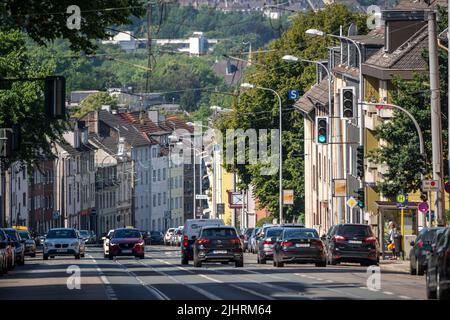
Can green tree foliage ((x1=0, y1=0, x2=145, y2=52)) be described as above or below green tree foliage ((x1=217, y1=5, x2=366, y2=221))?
below

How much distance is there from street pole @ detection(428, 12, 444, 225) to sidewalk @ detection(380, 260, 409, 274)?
263 centimetres

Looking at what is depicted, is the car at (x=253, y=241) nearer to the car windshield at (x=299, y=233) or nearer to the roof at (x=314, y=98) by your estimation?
the roof at (x=314, y=98)

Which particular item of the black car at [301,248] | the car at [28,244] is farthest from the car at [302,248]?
the car at [28,244]

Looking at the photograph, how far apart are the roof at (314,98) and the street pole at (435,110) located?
41.1 meters

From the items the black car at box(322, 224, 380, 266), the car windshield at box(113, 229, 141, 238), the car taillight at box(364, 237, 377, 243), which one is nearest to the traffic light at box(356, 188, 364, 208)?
the black car at box(322, 224, 380, 266)

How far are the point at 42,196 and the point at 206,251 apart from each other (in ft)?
309

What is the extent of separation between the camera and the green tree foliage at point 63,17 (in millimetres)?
40625

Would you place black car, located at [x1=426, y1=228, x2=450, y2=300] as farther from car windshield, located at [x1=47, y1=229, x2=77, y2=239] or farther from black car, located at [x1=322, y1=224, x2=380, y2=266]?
car windshield, located at [x1=47, y1=229, x2=77, y2=239]

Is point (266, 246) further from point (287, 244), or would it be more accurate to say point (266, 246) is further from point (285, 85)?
point (285, 85)

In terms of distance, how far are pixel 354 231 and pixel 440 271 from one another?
28.4 metres

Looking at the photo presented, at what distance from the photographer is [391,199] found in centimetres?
7488

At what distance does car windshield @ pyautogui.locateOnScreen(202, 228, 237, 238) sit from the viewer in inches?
2242
